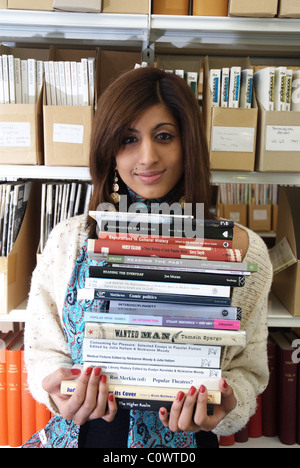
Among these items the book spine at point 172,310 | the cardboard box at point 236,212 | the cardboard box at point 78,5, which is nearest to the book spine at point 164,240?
the book spine at point 172,310

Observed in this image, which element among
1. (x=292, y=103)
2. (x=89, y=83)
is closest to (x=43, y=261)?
(x=89, y=83)

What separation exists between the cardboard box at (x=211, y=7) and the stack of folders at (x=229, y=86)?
183mm

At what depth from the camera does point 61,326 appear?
3.63ft

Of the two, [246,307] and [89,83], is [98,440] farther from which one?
[89,83]

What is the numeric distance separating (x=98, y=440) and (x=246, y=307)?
48 cm

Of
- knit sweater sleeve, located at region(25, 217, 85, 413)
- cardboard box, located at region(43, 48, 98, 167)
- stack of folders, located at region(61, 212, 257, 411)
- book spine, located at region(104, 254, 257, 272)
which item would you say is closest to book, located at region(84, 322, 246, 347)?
stack of folders, located at region(61, 212, 257, 411)

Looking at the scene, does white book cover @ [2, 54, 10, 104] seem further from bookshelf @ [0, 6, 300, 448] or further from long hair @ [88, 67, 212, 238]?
long hair @ [88, 67, 212, 238]

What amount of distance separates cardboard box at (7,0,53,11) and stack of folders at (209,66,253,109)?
0.56 metres

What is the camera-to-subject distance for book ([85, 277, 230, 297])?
0.73 meters

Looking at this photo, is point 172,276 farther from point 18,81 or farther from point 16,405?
point 16,405

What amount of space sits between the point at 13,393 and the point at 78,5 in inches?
53.2

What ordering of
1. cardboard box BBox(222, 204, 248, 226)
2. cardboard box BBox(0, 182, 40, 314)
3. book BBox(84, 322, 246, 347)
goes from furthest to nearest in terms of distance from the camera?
cardboard box BBox(222, 204, 248, 226) → cardboard box BBox(0, 182, 40, 314) → book BBox(84, 322, 246, 347)

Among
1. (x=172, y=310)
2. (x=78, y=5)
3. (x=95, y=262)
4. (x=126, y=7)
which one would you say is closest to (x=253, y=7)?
(x=126, y=7)

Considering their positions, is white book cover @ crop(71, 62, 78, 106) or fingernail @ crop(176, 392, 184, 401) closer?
fingernail @ crop(176, 392, 184, 401)
